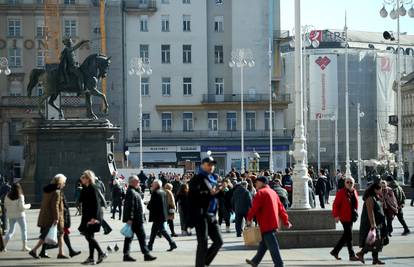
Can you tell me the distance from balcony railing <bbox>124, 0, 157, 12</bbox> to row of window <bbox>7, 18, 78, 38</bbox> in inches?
188

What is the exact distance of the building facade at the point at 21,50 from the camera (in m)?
97.4

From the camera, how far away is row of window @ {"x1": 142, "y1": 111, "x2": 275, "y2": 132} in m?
100

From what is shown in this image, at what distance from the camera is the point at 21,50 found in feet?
324

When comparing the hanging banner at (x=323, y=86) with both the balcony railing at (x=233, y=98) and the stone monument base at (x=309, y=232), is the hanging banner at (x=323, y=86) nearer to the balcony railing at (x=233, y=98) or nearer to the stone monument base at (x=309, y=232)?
the balcony railing at (x=233, y=98)

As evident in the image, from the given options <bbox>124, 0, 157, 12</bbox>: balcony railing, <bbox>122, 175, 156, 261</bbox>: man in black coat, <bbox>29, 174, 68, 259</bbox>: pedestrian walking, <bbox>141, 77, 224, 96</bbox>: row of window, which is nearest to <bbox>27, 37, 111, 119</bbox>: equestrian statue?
<bbox>29, 174, 68, 259</bbox>: pedestrian walking

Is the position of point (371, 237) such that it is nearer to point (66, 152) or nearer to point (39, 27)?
point (66, 152)

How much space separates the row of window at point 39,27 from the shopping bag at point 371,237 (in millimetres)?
78919

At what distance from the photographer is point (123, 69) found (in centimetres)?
9875

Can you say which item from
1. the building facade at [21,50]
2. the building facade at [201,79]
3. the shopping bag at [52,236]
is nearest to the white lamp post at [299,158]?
the shopping bag at [52,236]

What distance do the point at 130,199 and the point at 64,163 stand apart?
28.6m

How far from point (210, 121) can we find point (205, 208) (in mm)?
82375

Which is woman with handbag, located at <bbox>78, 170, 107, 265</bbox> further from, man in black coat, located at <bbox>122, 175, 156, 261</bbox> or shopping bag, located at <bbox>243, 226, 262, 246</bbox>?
shopping bag, located at <bbox>243, 226, 262, 246</bbox>

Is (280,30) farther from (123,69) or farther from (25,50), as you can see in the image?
(25,50)

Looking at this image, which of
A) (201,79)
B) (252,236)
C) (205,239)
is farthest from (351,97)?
(205,239)
